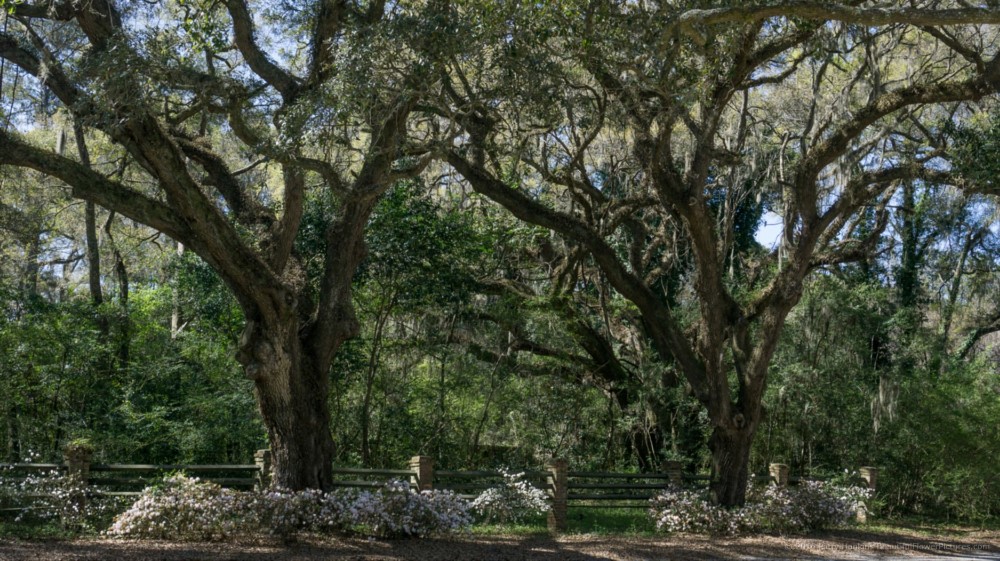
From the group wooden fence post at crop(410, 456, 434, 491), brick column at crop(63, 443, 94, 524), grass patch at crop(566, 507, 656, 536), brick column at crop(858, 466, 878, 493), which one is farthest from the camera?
brick column at crop(858, 466, 878, 493)

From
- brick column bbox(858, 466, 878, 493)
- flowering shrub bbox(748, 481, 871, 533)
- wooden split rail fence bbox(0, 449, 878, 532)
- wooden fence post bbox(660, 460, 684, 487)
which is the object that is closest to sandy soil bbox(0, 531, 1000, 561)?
flowering shrub bbox(748, 481, 871, 533)

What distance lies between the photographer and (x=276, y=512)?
10.2 m

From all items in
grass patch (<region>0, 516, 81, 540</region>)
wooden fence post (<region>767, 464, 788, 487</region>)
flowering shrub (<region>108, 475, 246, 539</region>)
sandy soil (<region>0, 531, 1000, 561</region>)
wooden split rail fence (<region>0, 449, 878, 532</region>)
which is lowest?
sandy soil (<region>0, 531, 1000, 561</region>)

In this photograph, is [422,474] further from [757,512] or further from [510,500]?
[757,512]

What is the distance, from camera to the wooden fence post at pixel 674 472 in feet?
45.9

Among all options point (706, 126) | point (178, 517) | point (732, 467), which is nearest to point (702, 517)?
point (732, 467)

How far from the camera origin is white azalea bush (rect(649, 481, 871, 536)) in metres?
12.9

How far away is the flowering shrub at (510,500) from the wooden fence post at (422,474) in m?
0.85

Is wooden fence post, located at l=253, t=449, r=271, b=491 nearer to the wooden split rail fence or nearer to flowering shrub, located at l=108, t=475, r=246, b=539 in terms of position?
the wooden split rail fence

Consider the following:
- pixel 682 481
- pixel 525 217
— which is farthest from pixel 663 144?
pixel 682 481

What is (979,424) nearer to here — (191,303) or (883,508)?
(883,508)

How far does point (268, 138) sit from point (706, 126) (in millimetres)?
6140

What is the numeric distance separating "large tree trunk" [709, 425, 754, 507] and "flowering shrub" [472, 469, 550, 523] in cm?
272

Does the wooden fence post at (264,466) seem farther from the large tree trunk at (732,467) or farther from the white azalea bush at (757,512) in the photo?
the large tree trunk at (732,467)
